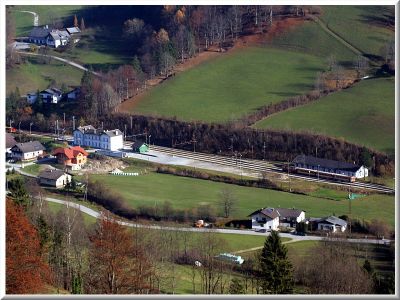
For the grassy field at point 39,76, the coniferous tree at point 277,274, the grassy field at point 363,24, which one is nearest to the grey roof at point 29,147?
the grassy field at point 39,76

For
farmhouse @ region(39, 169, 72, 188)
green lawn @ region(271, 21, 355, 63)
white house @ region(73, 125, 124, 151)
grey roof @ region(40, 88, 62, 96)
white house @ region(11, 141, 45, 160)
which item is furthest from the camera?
green lawn @ region(271, 21, 355, 63)

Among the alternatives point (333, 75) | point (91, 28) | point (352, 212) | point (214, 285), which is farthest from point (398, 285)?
point (91, 28)

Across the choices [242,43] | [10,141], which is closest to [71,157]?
[10,141]

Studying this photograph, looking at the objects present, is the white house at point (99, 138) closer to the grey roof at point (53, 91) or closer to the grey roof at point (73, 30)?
the grey roof at point (53, 91)

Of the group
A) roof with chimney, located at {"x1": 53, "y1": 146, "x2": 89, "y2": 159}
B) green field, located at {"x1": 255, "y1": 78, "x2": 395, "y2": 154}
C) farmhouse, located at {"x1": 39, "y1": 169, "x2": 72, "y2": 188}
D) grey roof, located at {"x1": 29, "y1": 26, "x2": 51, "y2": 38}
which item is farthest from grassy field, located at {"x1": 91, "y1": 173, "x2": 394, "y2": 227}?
grey roof, located at {"x1": 29, "y1": 26, "x2": 51, "y2": 38}

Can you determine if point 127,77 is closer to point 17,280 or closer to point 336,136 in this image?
point 336,136

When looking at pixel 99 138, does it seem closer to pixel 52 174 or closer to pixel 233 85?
pixel 52 174

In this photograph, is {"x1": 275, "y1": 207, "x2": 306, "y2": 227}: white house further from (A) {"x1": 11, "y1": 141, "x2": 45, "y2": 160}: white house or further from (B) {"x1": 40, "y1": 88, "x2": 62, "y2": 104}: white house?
(B) {"x1": 40, "y1": 88, "x2": 62, "y2": 104}: white house
